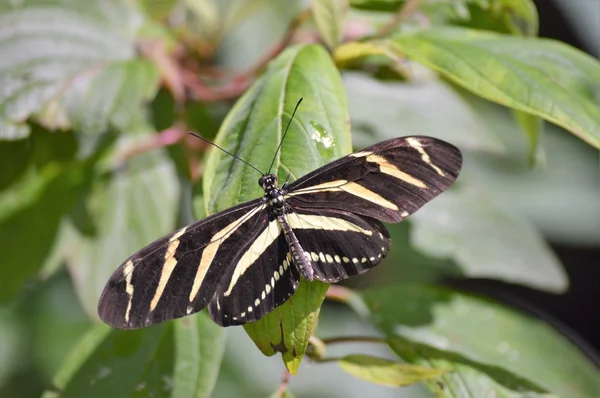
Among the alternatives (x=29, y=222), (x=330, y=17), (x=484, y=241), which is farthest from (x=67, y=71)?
(x=484, y=241)

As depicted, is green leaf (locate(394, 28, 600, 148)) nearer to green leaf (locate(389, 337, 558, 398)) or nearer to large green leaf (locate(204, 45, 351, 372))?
large green leaf (locate(204, 45, 351, 372))

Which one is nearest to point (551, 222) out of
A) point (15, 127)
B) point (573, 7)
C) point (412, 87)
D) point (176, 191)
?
point (573, 7)

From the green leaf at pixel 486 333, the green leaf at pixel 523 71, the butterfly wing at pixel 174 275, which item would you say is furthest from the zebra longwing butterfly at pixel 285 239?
the green leaf at pixel 486 333

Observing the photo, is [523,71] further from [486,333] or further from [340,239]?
[486,333]

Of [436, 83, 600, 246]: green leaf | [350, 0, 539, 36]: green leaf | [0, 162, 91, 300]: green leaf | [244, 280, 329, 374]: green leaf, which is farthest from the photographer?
[436, 83, 600, 246]: green leaf

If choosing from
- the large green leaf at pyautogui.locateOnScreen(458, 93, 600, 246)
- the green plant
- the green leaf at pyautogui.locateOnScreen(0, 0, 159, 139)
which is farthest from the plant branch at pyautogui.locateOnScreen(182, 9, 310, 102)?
the large green leaf at pyautogui.locateOnScreen(458, 93, 600, 246)

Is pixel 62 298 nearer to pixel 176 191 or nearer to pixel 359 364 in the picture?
pixel 176 191
